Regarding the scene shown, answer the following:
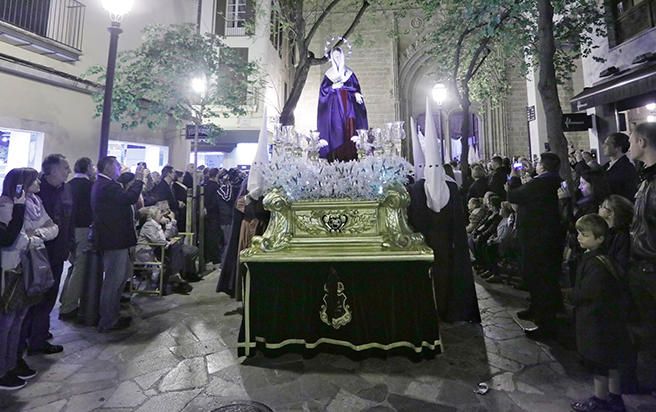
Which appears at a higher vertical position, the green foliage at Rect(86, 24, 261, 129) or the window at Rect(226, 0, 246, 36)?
the window at Rect(226, 0, 246, 36)

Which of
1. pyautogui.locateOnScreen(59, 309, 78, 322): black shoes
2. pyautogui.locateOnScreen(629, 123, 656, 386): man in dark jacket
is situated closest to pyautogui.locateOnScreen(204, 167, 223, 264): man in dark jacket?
pyautogui.locateOnScreen(59, 309, 78, 322): black shoes

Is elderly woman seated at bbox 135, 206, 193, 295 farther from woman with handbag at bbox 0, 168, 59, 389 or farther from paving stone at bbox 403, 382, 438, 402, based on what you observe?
paving stone at bbox 403, 382, 438, 402

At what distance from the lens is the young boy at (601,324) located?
251 centimetres

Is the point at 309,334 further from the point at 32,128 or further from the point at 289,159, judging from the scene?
→ the point at 32,128

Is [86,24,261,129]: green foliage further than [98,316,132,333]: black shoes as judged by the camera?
Yes

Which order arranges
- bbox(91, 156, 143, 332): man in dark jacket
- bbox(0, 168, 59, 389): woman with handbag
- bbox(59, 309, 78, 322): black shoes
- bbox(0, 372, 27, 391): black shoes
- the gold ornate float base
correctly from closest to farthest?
bbox(0, 168, 59, 389): woman with handbag → bbox(0, 372, 27, 391): black shoes → the gold ornate float base → bbox(91, 156, 143, 332): man in dark jacket → bbox(59, 309, 78, 322): black shoes

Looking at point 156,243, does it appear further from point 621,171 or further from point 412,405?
point 621,171

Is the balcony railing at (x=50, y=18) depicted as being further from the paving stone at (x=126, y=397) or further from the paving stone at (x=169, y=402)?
the paving stone at (x=169, y=402)

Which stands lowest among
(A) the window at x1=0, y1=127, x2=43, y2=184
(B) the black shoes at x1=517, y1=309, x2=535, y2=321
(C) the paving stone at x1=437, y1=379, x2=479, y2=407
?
(C) the paving stone at x1=437, y1=379, x2=479, y2=407

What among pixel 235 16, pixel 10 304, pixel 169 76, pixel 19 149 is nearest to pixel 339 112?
pixel 10 304

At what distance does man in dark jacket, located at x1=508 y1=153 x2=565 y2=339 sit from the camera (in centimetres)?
409

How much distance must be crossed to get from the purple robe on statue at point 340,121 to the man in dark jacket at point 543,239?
6.86 feet

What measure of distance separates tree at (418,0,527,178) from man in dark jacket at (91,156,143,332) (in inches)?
265

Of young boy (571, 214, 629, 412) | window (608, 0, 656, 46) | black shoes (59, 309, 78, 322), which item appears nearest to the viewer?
young boy (571, 214, 629, 412)
